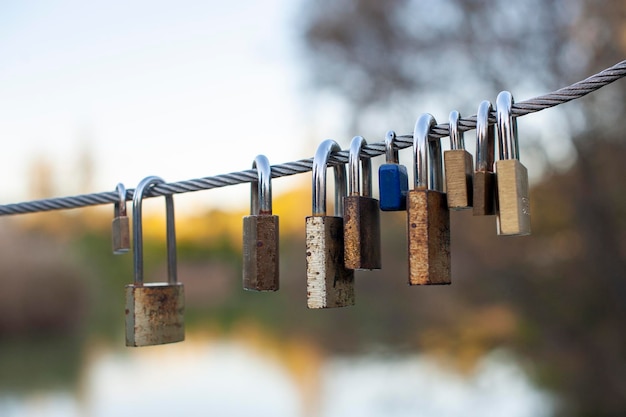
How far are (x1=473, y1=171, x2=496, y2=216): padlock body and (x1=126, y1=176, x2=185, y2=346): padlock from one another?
1.96ft

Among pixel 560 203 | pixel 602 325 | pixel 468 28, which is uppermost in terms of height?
pixel 468 28

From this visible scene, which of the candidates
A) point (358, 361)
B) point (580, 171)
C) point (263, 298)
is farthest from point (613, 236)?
point (263, 298)

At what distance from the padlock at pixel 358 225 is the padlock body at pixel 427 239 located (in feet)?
0.25

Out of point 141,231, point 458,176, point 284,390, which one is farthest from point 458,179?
point 284,390

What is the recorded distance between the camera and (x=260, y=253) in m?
1.06

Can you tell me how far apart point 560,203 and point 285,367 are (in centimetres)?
376

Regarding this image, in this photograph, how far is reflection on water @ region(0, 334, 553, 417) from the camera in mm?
6352

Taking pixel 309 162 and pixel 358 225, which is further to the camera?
pixel 309 162

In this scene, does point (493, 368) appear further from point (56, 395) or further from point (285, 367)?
point (56, 395)

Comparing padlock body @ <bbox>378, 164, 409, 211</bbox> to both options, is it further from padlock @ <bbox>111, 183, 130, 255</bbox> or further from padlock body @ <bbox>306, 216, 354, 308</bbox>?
padlock @ <bbox>111, 183, 130, 255</bbox>

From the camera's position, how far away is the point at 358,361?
349 inches

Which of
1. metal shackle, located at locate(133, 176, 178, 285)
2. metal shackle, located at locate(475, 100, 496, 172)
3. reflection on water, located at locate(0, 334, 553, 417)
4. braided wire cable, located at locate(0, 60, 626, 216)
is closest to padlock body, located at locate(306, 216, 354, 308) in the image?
braided wire cable, located at locate(0, 60, 626, 216)

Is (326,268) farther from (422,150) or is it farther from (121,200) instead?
(121,200)

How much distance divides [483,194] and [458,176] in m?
0.05
